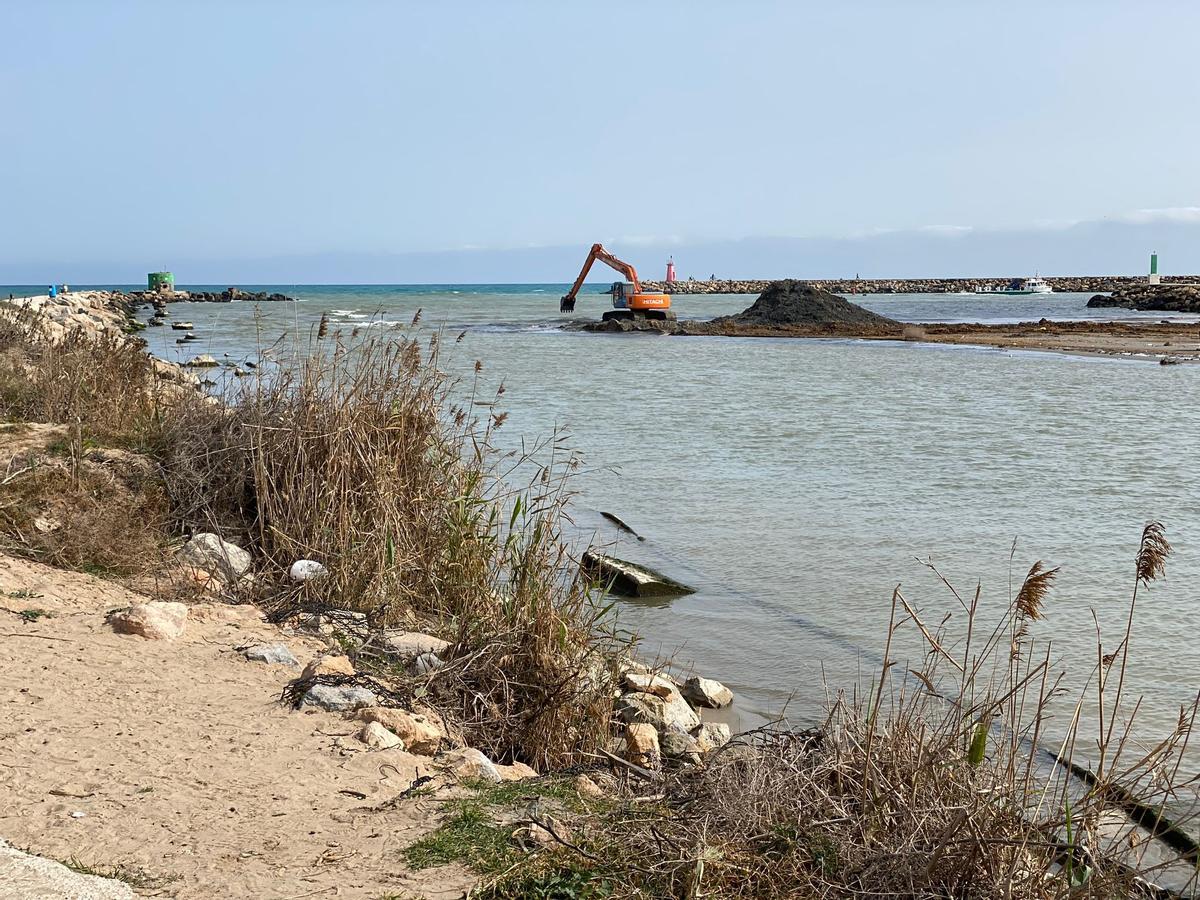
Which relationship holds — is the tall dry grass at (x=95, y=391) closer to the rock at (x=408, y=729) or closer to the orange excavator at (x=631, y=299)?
the rock at (x=408, y=729)

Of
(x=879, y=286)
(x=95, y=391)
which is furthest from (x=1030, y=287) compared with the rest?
(x=95, y=391)

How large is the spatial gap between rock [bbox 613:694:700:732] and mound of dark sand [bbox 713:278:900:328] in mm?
36530

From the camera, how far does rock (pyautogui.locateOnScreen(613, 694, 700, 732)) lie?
16.9 ft

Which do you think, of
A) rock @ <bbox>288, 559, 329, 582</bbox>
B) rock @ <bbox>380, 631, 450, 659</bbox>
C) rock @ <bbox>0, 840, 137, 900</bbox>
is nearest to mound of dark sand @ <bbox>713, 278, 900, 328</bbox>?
rock @ <bbox>288, 559, 329, 582</bbox>

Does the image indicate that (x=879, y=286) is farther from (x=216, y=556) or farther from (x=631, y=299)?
(x=216, y=556)

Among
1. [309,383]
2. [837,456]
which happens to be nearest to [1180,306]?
[837,456]

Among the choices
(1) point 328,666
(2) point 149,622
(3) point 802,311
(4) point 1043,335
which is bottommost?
(1) point 328,666

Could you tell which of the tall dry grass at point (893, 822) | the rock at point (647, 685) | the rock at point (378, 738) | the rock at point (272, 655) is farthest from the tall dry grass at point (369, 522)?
the tall dry grass at point (893, 822)

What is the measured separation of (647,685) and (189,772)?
7.87 ft

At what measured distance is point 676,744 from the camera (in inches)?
196

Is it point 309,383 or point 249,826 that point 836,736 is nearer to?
point 249,826

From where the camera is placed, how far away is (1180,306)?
55.6m

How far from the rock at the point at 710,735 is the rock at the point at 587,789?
1.11 meters

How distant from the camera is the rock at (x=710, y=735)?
513 cm
